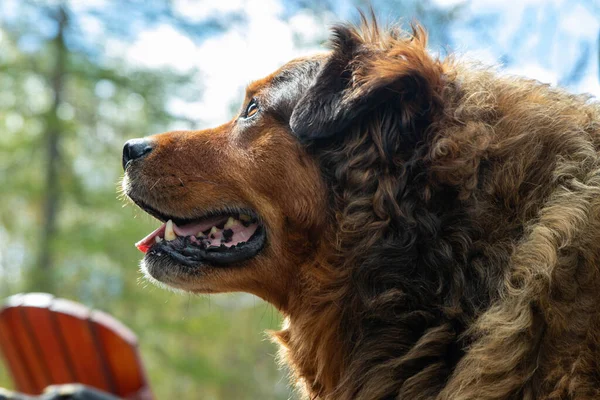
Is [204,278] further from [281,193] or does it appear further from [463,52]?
[463,52]

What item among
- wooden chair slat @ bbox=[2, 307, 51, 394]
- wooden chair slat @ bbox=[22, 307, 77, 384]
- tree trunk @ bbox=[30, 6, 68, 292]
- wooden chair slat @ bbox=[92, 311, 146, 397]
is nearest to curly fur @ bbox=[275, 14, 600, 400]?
wooden chair slat @ bbox=[92, 311, 146, 397]

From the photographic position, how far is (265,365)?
14234 millimetres

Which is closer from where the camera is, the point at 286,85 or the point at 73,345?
the point at 286,85

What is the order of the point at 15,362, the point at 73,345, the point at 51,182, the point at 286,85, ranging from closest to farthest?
1. the point at 286,85
2. the point at 73,345
3. the point at 15,362
4. the point at 51,182

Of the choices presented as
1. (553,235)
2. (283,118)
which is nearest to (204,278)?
(283,118)

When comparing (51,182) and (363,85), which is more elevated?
(363,85)

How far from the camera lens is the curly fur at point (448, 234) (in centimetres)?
217

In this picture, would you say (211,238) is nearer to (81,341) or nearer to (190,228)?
(190,228)

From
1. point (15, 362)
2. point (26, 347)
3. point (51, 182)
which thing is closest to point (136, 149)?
point (26, 347)

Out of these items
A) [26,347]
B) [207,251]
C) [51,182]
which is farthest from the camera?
[51,182]

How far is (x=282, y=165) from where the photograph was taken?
273 cm

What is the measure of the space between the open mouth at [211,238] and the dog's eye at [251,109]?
0.47 meters

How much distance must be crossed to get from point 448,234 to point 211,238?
1054mm

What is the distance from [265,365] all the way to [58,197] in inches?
218
